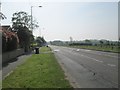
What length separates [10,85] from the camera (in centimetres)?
1130

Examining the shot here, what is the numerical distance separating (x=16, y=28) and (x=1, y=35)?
33490 millimetres

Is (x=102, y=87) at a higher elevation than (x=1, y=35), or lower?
lower

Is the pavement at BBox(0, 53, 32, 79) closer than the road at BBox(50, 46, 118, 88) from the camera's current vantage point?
No

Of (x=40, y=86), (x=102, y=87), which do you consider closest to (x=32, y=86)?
(x=40, y=86)

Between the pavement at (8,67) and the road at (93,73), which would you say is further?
the pavement at (8,67)

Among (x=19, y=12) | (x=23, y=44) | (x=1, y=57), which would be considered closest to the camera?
(x=1, y=57)

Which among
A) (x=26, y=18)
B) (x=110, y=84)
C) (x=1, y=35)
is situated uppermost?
(x=26, y=18)

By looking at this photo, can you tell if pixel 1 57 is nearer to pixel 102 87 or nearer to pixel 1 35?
pixel 1 35

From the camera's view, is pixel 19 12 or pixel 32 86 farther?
pixel 19 12

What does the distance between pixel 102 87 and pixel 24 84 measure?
3.37 m

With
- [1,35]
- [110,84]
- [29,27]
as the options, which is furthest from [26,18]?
[110,84]

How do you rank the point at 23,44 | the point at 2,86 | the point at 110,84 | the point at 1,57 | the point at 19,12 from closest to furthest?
the point at 2,86 → the point at 110,84 → the point at 1,57 → the point at 23,44 → the point at 19,12

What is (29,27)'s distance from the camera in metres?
66.6

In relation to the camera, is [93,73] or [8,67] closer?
[93,73]
